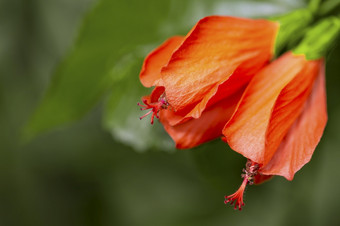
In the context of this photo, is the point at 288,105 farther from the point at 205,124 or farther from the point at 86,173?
the point at 86,173

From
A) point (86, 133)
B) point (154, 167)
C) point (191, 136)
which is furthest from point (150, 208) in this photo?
point (191, 136)

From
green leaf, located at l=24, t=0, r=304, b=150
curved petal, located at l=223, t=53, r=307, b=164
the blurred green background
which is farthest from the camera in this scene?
the blurred green background

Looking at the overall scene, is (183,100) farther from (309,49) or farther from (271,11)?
(271,11)

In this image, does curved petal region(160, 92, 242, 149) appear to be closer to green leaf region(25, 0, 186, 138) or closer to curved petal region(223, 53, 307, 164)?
curved petal region(223, 53, 307, 164)

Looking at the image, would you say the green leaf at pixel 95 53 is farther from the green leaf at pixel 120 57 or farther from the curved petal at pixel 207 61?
the curved petal at pixel 207 61

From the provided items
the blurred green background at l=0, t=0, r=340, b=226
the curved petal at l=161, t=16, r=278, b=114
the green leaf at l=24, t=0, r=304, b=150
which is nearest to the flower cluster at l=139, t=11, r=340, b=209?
the curved petal at l=161, t=16, r=278, b=114

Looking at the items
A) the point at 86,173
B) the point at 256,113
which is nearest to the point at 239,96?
the point at 256,113

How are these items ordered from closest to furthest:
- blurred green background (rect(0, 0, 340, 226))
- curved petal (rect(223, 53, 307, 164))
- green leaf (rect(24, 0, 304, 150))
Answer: curved petal (rect(223, 53, 307, 164)) < green leaf (rect(24, 0, 304, 150)) < blurred green background (rect(0, 0, 340, 226))
